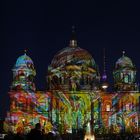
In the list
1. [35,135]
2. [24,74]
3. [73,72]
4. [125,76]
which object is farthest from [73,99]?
[35,135]

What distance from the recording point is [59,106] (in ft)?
213

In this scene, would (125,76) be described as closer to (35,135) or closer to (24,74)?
(24,74)

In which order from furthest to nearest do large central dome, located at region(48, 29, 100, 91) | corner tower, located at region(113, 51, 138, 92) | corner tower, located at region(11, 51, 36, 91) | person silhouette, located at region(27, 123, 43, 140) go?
large central dome, located at region(48, 29, 100, 91), corner tower, located at region(113, 51, 138, 92), corner tower, located at region(11, 51, 36, 91), person silhouette, located at region(27, 123, 43, 140)

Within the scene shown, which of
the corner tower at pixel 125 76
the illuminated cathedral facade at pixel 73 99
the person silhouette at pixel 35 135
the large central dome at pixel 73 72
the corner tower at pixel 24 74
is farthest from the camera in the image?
the large central dome at pixel 73 72

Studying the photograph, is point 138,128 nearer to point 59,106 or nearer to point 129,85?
point 129,85

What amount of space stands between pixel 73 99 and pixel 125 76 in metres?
7.87

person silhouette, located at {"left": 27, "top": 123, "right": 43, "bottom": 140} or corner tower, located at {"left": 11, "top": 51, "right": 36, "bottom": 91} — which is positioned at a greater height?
corner tower, located at {"left": 11, "top": 51, "right": 36, "bottom": 91}

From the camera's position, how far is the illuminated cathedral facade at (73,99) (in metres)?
63.4

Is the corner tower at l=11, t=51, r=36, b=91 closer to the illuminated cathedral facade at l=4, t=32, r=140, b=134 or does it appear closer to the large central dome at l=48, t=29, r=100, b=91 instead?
the illuminated cathedral facade at l=4, t=32, r=140, b=134

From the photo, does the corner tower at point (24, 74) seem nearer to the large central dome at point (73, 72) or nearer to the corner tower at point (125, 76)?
the large central dome at point (73, 72)

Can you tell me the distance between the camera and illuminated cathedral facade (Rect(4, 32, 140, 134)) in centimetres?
6338

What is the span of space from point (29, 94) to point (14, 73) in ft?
14.6

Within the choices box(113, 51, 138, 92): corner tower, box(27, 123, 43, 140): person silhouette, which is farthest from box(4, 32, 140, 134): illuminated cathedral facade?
box(27, 123, 43, 140): person silhouette

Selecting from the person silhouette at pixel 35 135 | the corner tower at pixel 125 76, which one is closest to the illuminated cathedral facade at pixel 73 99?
the corner tower at pixel 125 76
